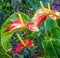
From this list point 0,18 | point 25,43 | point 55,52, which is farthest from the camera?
point 0,18

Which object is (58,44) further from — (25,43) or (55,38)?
(25,43)

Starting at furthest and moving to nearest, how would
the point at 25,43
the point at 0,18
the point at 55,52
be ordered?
the point at 0,18 < the point at 25,43 < the point at 55,52

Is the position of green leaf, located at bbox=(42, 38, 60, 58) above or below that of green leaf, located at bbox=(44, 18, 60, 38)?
below

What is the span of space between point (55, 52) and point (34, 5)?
2.26 m

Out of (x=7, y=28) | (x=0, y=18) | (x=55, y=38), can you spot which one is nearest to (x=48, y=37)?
(x=55, y=38)

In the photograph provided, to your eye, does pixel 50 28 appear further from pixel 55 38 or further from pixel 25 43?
pixel 25 43

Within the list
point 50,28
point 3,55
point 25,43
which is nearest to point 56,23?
point 50,28

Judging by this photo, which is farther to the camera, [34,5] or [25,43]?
[34,5]

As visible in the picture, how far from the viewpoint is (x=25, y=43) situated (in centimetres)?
124

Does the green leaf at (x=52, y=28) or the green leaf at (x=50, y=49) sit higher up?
the green leaf at (x=52, y=28)

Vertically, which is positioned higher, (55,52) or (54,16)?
(54,16)

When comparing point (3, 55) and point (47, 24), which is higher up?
point (47, 24)

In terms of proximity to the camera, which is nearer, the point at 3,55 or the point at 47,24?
the point at 47,24

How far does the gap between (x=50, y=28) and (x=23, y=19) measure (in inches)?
Result: 4.4
